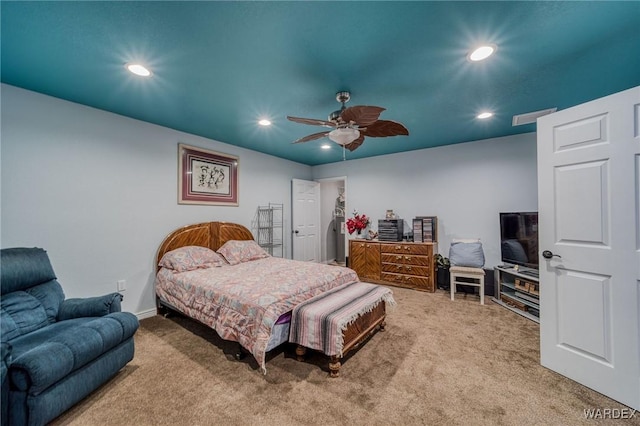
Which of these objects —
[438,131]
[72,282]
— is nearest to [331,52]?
[438,131]

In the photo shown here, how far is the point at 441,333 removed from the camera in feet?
8.86

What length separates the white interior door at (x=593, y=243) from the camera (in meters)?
1.66

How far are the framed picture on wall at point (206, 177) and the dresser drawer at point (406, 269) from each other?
114 inches

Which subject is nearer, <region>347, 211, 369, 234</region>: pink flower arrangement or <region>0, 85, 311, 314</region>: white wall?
<region>0, 85, 311, 314</region>: white wall

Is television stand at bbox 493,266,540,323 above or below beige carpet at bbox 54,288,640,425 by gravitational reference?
above

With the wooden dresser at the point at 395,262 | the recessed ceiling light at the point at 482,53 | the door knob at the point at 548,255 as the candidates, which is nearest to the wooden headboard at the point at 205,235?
the wooden dresser at the point at 395,262

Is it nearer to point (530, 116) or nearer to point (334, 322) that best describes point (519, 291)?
point (530, 116)

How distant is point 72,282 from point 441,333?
3.96 m

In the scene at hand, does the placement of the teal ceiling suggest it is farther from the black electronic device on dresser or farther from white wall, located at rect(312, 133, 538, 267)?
the black electronic device on dresser

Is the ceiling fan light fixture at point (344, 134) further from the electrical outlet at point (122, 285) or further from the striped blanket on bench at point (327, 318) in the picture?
the electrical outlet at point (122, 285)

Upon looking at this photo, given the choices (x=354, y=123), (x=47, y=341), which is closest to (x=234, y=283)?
(x=47, y=341)

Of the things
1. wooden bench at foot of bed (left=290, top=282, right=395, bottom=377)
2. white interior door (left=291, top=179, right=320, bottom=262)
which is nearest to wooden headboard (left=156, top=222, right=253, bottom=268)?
white interior door (left=291, top=179, right=320, bottom=262)

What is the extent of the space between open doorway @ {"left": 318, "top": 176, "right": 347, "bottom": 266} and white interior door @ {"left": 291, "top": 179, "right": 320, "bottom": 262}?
0.61 m

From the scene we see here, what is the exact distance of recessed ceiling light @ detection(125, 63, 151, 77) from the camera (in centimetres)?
199
